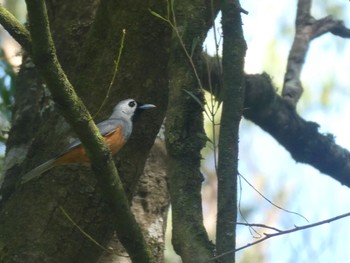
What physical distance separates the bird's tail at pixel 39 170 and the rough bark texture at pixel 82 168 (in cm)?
7

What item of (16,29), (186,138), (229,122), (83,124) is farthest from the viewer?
(186,138)

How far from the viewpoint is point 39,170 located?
4066 millimetres

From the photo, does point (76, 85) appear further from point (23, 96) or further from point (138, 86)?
point (23, 96)

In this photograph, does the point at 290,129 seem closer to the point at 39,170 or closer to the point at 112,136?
the point at 112,136

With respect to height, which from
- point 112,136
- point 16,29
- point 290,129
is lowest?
point 16,29

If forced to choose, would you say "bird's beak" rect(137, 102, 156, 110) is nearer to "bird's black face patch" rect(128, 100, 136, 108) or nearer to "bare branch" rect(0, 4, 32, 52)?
"bird's black face patch" rect(128, 100, 136, 108)

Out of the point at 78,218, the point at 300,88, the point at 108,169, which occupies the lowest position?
the point at 108,169

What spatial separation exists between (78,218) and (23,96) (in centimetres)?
Result: 158

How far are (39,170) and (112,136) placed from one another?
1.26 feet

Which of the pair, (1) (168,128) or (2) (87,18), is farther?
(2) (87,18)

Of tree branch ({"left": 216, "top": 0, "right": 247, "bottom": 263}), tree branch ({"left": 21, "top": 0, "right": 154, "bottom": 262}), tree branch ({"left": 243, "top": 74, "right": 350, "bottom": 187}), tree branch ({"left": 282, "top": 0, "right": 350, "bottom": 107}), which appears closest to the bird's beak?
tree branch ({"left": 216, "top": 0, "right": 247, "bottom": 263})

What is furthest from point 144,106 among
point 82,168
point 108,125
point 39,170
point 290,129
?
point 290,129

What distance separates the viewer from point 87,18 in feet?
16.4

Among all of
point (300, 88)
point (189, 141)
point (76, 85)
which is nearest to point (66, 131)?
point (76, 85)
